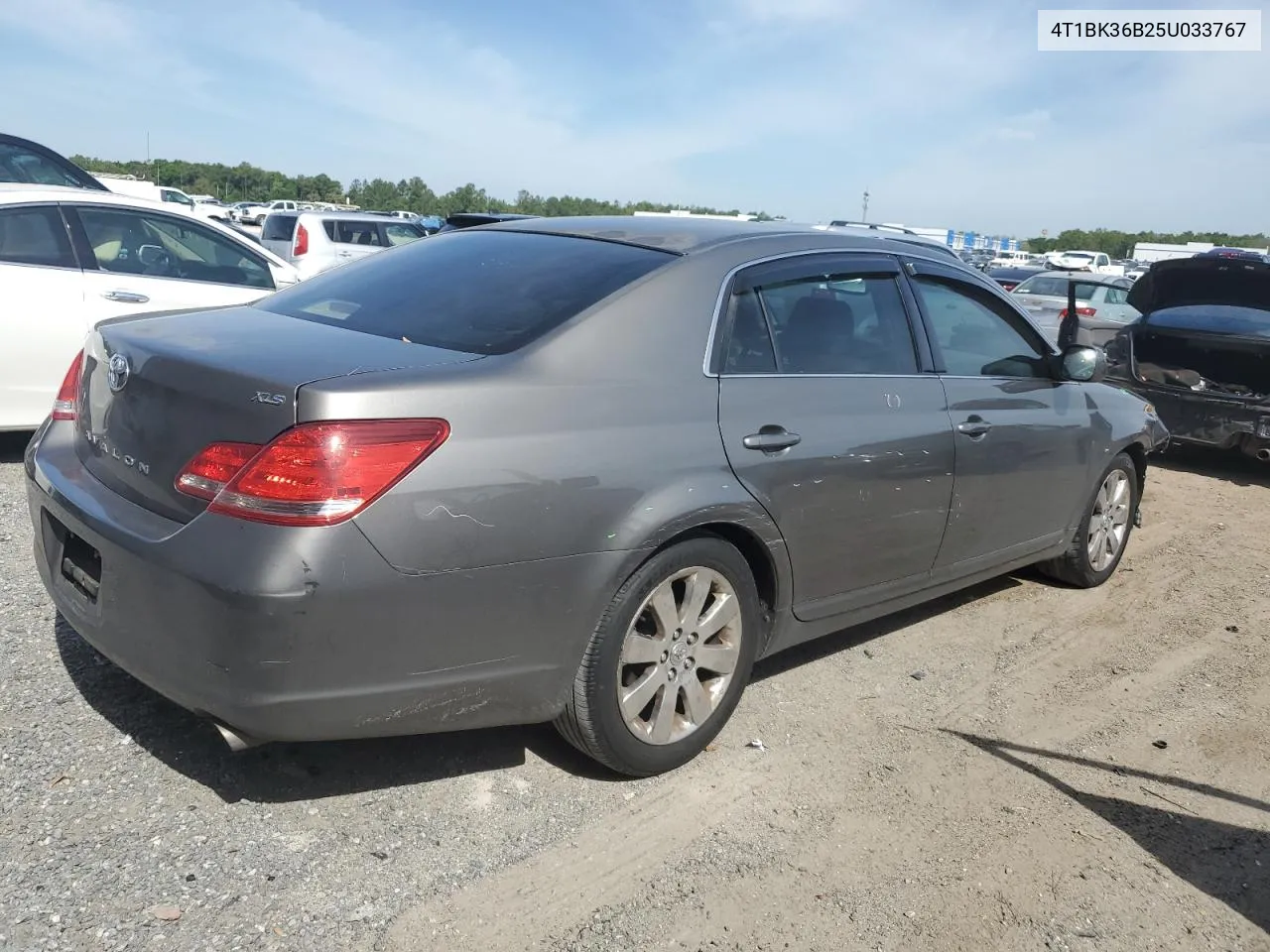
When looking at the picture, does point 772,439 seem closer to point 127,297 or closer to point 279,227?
point 127,297

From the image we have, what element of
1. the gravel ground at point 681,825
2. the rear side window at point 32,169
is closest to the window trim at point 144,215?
the gravel ground at point 681,825

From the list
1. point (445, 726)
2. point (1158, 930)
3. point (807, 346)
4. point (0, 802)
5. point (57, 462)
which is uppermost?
point (807, 346)

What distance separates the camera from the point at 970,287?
4.54 metres

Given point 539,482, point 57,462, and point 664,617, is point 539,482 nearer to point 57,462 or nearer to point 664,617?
point 664,617

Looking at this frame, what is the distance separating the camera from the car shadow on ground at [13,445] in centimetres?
622

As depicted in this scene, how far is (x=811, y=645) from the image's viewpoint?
14.5ft

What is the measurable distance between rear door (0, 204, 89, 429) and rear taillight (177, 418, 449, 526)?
410cm

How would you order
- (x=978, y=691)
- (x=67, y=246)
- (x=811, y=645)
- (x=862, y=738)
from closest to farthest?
(x=862, y=738) < (x=978, y=691) < (x=811, y=645) < (x=67, y=246)

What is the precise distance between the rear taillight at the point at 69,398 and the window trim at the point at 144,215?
3189 millimetres

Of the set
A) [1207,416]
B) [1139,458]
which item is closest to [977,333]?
[1139,458]

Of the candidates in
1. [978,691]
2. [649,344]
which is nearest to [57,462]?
[649,344]

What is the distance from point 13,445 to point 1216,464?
9.18 metres

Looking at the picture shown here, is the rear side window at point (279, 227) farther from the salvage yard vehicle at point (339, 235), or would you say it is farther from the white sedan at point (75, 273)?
the white sedan at point (75, 273)

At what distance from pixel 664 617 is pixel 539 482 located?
670 mm
